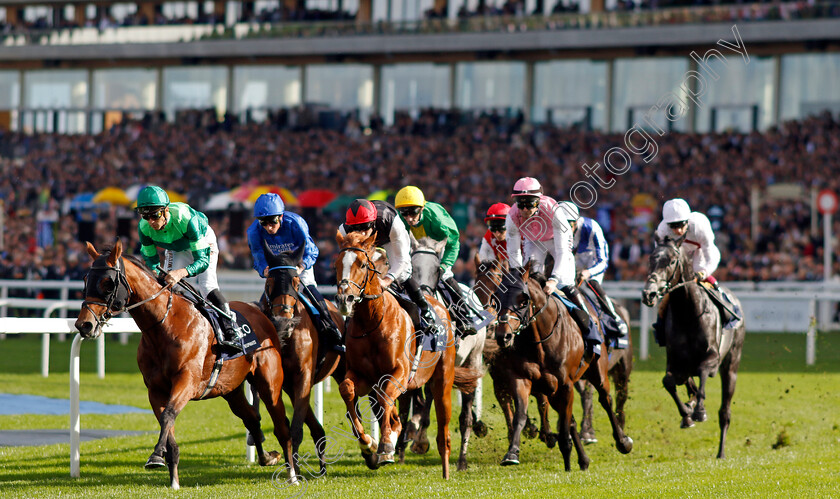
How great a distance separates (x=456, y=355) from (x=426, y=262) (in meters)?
0.72

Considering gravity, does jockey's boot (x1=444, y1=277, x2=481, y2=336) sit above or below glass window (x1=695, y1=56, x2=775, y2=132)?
below

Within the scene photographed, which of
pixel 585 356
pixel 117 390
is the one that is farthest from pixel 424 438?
pixel 117 390

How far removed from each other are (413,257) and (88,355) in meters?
9.52

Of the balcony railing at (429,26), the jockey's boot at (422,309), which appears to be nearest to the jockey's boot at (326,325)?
the jockey's boot at (422,309)

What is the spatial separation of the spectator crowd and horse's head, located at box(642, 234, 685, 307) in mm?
10770

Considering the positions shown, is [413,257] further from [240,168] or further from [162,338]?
[240,168]

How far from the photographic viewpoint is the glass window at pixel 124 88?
116ft

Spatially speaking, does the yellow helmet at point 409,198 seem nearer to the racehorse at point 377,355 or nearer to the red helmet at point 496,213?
the racehorse at point 377,355

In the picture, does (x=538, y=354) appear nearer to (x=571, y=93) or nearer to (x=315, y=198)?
(x=315, y=198)

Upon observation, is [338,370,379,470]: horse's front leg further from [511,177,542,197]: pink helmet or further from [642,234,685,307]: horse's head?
[642,234,685,307]: horse's head

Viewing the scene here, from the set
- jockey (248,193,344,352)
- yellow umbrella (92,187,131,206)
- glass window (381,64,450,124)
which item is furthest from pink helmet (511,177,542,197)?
glass window (381,64,450,124)

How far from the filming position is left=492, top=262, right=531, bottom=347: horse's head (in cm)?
635

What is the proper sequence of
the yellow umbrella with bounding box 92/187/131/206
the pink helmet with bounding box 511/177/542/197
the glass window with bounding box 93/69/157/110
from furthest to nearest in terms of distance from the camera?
the glass window with bounding box 93/69/157/110
the yellow umbrella with bounding box 92/187/131/206
the pink helmet with bounding box 511/177/542/197

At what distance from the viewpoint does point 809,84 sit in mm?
27984
